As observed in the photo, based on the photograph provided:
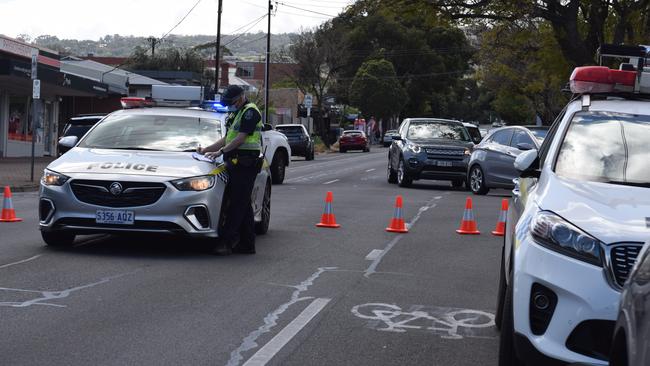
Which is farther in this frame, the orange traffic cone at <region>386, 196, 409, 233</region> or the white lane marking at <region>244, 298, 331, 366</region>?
the orange traffic cone at <region>386, 196, 409, 233</region>

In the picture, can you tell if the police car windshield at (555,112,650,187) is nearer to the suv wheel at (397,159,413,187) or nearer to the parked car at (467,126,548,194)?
the parked car at (467,126,548,194)

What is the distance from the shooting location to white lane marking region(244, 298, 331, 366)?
6.81 m

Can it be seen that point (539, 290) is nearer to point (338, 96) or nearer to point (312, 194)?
point (312, 194)

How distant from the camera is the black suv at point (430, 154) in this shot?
25.6m

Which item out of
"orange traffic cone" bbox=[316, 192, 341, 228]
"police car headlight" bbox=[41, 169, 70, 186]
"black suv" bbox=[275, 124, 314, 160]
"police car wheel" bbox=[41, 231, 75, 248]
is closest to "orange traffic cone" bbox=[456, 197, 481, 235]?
"orange traffic cone" bbox=[316, 192, 341, 228]

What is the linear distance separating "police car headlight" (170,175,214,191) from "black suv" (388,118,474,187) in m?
14.7

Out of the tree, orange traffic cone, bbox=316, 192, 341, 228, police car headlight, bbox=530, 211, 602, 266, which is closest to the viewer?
police car headlight, bbox=530, 211, 602, 266

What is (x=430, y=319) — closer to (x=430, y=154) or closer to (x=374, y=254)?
(x=374, y=254)

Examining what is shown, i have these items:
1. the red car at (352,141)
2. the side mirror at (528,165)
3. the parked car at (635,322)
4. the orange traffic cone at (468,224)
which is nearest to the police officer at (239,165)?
the orange traffic cone at (468,224)

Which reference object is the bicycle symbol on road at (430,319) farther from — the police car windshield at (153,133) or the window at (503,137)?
the window at (503,137)

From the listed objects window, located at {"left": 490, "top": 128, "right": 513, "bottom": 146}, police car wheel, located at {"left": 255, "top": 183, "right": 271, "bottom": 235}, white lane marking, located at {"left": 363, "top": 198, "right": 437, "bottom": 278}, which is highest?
window, located at {"left": 490, "top": 128, "right": 513, "bottom": 146}

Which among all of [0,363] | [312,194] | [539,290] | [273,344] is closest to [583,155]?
[539,290]

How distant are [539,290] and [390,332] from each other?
218 cm

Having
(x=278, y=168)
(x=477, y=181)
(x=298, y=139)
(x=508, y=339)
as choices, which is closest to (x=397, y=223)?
(x=508, y=339)
